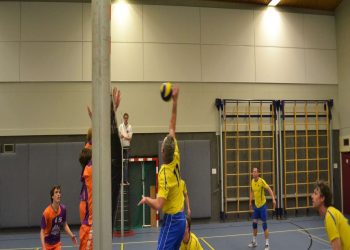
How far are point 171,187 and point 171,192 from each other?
111 mm

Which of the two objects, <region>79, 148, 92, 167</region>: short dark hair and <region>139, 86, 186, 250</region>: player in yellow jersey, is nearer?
<region>139, 86, 186, 250</region>: player in yellow jersey

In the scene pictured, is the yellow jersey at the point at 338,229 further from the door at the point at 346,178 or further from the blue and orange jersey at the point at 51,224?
the door at the point at 346,178

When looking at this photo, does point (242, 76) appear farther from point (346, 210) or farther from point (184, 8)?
point (346, 210)

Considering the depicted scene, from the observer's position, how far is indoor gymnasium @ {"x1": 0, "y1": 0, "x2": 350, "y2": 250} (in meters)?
12.2

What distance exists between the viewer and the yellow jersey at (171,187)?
154 inches

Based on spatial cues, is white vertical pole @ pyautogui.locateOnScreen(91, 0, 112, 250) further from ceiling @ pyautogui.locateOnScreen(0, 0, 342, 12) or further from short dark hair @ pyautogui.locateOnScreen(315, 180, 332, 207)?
ceiling @ pyautogui.locateOnScreen(0, 0, 342, 12)

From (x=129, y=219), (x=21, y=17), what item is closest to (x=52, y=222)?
(x=129, y=219)

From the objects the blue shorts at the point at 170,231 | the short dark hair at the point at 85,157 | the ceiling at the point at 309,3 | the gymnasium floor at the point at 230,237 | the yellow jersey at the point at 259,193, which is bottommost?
the gymnasium floor at the point at 230,237

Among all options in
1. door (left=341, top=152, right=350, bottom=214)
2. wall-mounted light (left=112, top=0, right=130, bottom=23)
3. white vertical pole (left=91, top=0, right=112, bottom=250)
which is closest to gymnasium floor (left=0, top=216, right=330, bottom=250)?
door (left=341, top=152, right=350, bottom=214)

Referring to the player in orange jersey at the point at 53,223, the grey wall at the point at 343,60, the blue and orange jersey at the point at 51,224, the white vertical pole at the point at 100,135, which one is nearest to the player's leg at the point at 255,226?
the player in orange jersey at the point at 53,223

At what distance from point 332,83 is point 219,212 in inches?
265

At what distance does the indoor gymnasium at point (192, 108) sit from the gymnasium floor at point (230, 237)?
91 mm

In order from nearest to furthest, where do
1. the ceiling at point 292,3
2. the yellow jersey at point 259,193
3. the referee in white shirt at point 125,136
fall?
1. the yellow jersey at point 259,193
2. the referee in white shirt at point 125,136
3. the ceiling at point 292,3

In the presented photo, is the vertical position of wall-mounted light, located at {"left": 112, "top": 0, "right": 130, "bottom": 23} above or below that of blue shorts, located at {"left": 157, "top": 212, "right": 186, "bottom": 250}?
above
